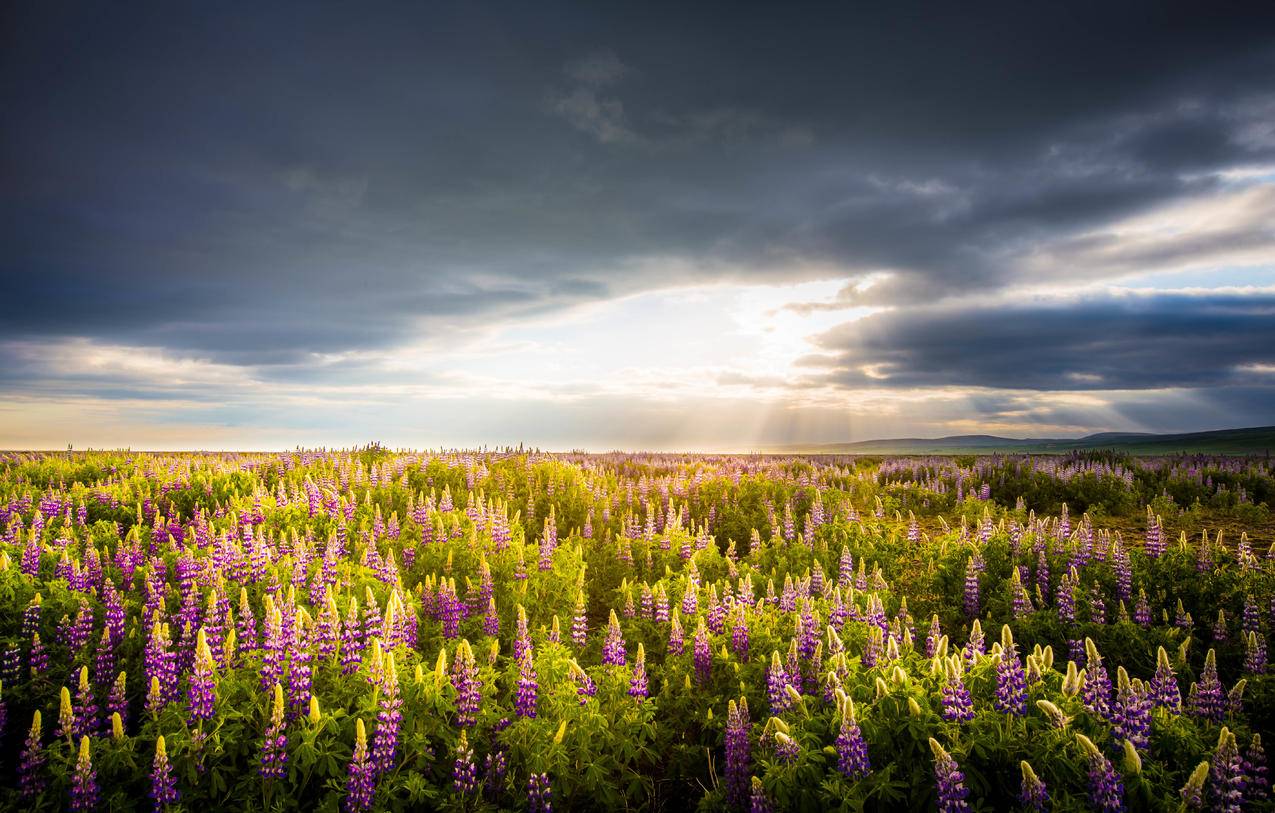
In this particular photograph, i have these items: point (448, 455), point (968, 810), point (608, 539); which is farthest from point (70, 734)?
point (448, 455)

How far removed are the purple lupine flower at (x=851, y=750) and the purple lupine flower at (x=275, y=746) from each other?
386 centimetres

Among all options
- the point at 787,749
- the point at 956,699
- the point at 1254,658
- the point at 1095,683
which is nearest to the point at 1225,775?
the point at 1095,683

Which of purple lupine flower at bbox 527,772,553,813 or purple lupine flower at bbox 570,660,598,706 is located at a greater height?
→ purple lupine flower at bbox 570,660,598,706

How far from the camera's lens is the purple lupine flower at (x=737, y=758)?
4.71m

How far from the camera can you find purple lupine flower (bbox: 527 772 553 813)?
4.59 metres

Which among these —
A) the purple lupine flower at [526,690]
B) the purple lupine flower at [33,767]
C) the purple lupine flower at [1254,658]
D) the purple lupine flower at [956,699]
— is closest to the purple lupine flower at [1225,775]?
the purple lupine flower at [956,699]

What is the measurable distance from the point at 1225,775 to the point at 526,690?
15.2ft

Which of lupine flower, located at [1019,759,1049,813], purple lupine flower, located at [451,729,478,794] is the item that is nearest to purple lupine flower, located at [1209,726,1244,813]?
lupine flower, located at [1019,759,1049,813]

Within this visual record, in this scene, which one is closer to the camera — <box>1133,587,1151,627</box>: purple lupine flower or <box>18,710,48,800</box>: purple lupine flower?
<box>18,710,48,800</box>: purple lupine flower

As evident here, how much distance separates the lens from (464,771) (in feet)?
15.3

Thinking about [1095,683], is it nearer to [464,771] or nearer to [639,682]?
[639,682]

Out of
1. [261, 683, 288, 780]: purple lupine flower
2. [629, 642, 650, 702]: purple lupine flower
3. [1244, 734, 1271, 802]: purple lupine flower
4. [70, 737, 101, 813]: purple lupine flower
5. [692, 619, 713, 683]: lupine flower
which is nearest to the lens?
[1244, 734, 1271, 802]: purple lupine flower

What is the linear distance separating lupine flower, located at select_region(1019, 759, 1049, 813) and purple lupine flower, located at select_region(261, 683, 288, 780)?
4.85 meters

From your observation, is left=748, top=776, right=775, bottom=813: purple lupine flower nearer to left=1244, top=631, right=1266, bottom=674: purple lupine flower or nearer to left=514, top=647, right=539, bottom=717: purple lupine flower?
left=514, top=647, right=539, bottom=717: purple lupine flower
